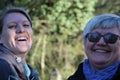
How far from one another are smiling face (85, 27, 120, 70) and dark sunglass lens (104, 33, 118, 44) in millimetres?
22

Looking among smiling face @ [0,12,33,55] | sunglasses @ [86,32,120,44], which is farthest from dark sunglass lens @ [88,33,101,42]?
smiling face @ [0,12,33,55]

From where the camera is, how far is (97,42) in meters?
2.88

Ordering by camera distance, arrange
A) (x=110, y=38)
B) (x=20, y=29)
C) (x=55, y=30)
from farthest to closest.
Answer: (x=55, y=30) → (x=20, y=29) → (x=110, y=38)

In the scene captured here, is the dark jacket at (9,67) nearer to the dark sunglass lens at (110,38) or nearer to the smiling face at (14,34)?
the smiling face at (14,34)

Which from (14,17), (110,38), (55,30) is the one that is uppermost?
(14,17)

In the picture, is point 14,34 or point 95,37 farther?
point 14,34

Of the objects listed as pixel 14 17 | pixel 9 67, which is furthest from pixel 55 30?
pixel 9 67

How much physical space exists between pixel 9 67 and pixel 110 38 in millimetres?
719

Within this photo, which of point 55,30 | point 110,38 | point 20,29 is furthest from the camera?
point 55,30

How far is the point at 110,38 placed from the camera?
2.80 meters

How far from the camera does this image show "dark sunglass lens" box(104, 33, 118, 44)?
2805 millimetres

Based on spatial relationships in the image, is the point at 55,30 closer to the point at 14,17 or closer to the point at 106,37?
the point at 14,17

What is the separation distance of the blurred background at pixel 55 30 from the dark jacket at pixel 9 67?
642cm

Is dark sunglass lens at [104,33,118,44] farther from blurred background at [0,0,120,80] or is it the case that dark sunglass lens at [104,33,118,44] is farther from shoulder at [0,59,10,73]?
blurred background at [0,0,120,80]
